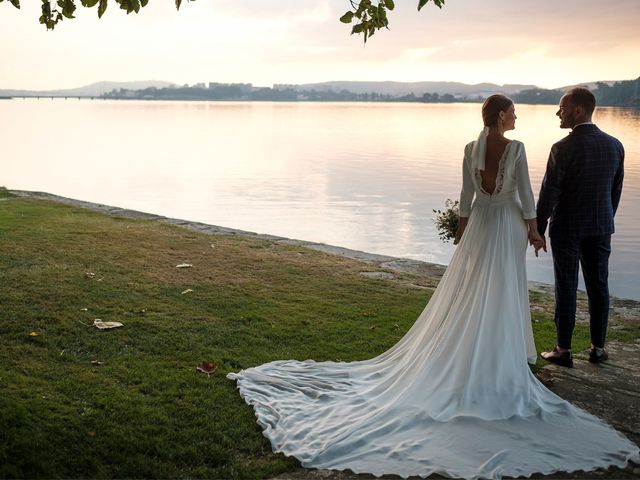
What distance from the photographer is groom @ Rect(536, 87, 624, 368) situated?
19.4ft

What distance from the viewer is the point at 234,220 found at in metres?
18.7

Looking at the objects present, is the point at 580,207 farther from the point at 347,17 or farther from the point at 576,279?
the point at 347,17

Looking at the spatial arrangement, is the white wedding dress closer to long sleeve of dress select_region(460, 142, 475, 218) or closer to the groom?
long sleeve of dress select_region(460, 142, 475, 218)

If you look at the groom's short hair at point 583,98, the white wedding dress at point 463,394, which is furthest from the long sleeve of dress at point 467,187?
the groom's short hair at point 583,98

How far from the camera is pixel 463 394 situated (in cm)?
487

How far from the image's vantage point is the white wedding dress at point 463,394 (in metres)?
4.29

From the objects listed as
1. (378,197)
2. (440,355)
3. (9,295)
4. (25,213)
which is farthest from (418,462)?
(378,197)

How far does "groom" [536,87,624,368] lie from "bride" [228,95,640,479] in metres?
0.57

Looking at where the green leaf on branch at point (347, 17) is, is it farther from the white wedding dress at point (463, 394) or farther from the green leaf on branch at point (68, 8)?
the green leaf on branch at point (68, 8)

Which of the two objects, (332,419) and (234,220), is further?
(234,220)

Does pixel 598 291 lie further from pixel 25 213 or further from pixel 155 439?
pixel 25 213

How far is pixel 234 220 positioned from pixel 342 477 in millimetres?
14967

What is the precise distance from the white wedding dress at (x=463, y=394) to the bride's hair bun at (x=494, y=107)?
0.24 meters

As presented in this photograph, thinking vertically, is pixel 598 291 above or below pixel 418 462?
above
